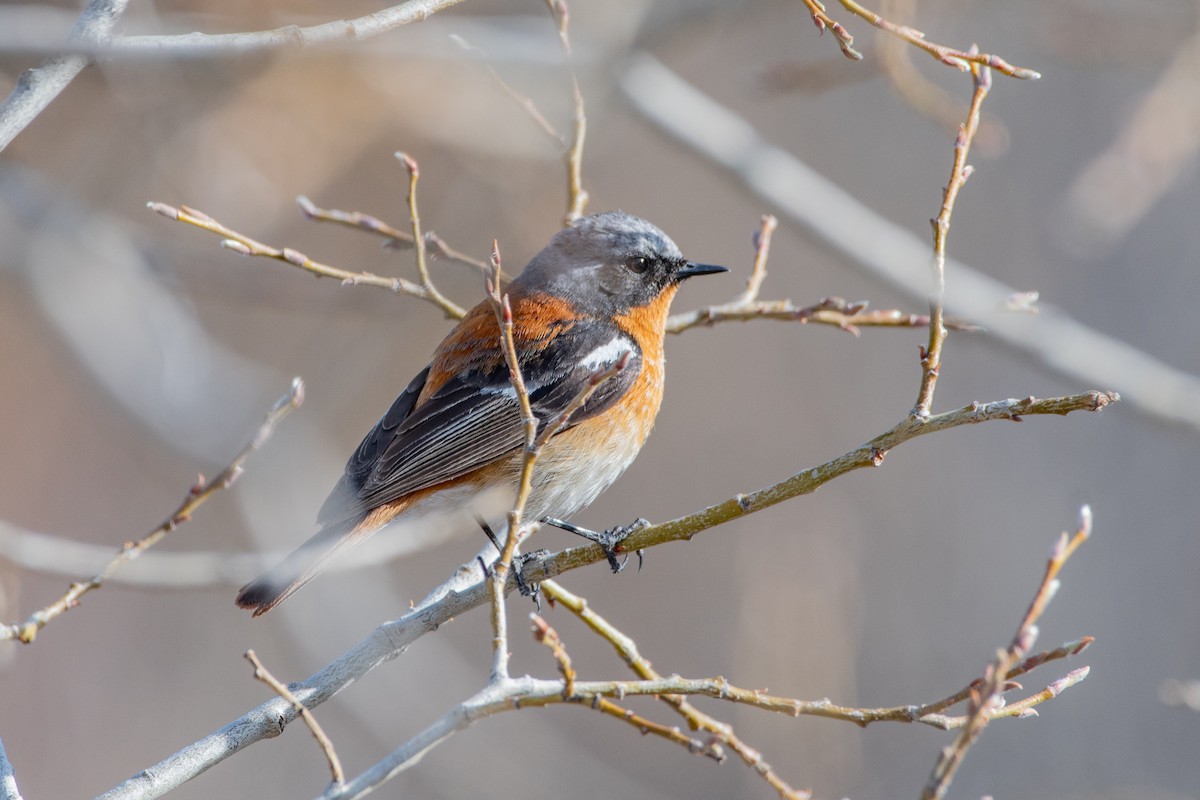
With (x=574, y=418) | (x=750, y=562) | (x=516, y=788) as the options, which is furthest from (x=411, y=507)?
(x=516, y=788)

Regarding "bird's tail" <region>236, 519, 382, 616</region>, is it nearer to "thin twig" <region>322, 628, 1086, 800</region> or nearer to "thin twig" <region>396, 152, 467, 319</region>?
"thin twig" <region>396, 152, 467, 319</region>

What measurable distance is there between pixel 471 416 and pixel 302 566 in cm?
89

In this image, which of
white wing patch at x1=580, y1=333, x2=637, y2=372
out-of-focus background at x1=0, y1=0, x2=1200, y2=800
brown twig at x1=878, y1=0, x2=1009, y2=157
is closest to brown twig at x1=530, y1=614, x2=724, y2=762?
white wing patch at x1=580, y1=333, x2=637, y2=372

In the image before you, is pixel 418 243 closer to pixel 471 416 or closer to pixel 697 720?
pixel 471 416

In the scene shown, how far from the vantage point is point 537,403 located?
4316mm

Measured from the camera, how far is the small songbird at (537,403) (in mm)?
3998

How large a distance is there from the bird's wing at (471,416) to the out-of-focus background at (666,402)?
64.3 inches

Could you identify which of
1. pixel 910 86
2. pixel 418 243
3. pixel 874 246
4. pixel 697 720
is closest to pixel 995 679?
pixel 697 720

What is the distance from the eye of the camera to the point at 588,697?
2566mm

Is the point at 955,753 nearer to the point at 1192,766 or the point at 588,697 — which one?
the point at 588,697

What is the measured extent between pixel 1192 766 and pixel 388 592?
16.4ft

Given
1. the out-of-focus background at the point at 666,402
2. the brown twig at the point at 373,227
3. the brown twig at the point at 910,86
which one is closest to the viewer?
the brown twig at the point at 373,227

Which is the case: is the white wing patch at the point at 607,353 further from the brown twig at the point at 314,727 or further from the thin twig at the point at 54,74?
the thin twig at the point at 54,74

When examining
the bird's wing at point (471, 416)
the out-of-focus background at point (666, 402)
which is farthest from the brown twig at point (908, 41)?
the out-of-focus background at point (666, 402)
